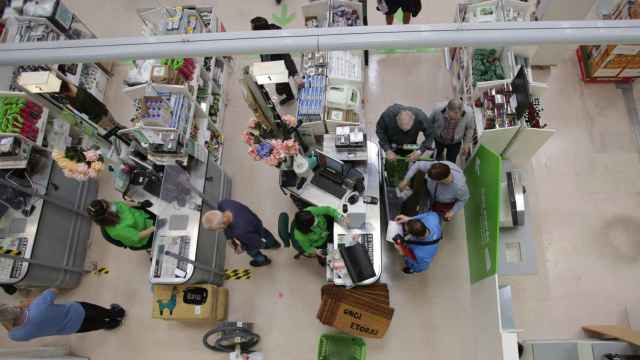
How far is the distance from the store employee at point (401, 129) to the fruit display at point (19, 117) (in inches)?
172

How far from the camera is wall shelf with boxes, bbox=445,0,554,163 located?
16.3 ft

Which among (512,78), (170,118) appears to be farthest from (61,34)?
(512,78)

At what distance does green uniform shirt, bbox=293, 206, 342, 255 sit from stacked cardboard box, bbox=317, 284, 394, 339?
0.53m

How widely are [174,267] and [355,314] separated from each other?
2.11m

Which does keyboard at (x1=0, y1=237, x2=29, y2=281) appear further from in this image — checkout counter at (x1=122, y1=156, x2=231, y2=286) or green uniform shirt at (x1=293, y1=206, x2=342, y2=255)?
green uniform shirt at (x1=293, y1=206, x2=342, y2=255)

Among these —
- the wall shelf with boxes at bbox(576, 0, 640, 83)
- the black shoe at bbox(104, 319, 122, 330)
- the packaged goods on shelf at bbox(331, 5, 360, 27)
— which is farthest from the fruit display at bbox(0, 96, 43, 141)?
the wall shelf with boxes at bbox(576, 0, 640, 83)

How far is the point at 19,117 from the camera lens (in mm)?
5102

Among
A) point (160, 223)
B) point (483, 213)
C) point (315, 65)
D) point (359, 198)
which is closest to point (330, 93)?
point (315, 65)

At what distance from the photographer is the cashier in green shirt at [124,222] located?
430cm

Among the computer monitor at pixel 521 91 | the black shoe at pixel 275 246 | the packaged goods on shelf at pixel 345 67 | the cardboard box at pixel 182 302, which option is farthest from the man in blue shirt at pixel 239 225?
the computer monitor at pixel 521 91

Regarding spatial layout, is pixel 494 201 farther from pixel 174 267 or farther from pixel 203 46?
pixel 174 267

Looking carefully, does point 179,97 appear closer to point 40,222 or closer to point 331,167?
point 331,167

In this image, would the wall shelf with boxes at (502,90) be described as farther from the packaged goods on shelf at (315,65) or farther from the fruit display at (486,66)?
the packaged goods on shelf at (315,65)

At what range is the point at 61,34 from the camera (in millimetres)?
6426
